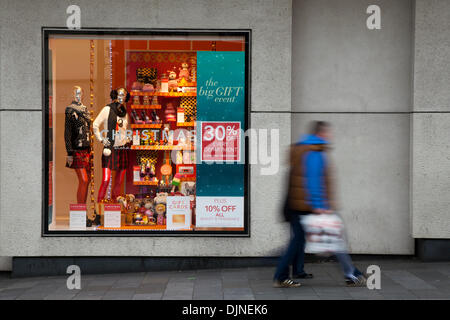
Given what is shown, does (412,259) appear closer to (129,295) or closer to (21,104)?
(129,295)

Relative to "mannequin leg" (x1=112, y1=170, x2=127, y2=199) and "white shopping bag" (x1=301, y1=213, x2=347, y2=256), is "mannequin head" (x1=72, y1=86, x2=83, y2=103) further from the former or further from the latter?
"white shopping bag" (x1=301, y1=213, x2=347, y2=256)

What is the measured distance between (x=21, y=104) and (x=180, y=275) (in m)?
3.58

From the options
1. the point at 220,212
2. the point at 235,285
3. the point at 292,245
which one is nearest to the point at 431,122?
the point at 292,245

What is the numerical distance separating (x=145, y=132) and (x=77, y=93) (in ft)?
4.08

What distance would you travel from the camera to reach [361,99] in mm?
9797

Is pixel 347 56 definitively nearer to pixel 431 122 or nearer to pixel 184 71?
pixel 431 122

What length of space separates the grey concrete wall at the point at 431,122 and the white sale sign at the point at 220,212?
2.79m

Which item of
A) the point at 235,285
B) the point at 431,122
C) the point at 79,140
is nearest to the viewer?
the point at 235,285

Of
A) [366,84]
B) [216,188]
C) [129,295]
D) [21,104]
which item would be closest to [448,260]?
[366,84]

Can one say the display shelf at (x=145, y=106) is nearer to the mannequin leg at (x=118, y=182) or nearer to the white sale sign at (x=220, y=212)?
the mannequin leg at (x=118, y=182)

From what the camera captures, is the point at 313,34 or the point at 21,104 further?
the point at 313,34

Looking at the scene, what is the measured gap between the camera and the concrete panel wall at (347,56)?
9766 mm

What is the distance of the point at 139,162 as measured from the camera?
31.6 ft

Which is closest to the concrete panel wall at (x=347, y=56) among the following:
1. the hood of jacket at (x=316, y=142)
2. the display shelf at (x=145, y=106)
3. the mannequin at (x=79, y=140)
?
the display shelf at (x=145, y=106)
